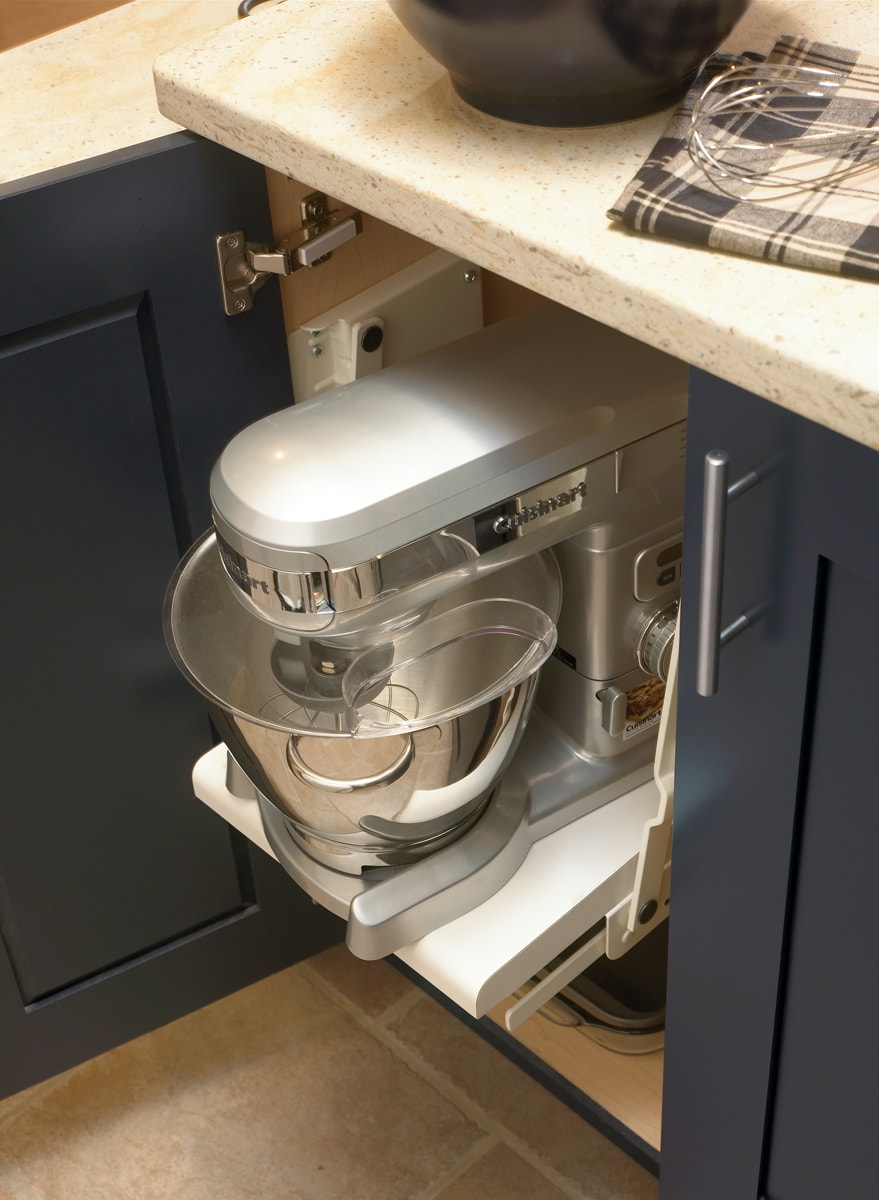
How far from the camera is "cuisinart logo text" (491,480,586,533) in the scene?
2.89 feet

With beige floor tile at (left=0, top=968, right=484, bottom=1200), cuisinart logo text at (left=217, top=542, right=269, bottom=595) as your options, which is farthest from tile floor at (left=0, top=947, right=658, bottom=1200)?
cuisinart logo text at (left=217, top=542, right=269, bottom=595)

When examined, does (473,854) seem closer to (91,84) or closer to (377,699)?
(377,699)

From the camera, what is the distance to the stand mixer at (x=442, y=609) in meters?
0.85

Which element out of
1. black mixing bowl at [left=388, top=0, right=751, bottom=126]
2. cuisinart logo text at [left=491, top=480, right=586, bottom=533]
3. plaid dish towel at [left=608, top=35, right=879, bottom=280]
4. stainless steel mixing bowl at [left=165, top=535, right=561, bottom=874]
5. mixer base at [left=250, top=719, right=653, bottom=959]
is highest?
black mixing bowl at [left=388, top=0, right=751, bottom=126]

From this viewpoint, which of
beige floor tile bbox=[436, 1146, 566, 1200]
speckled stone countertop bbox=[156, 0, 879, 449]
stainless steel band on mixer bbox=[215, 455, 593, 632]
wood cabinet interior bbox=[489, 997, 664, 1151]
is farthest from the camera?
beige floor tile bbox=[436, 1146, 566, 1200]

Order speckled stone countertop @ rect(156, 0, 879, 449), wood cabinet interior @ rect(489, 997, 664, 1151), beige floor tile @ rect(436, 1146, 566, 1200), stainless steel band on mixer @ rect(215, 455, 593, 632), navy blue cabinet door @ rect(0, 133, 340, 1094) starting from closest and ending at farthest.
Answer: speckled stone countertop @ rect(156, 0, 879, 449)
stainless steel band on mixer @ rect(215, 455, 593, 632)
navy blue cabinet door @ rect(0, 133, 340, 1094)
wood cabinet interior @ rect(489, 997, 664, 1151)
beige floor tile @ rect(436, 1146, 566, 1200)

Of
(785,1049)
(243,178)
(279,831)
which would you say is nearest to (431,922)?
(279,831)

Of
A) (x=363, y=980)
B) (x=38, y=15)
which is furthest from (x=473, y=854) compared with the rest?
(x=38, y=15)

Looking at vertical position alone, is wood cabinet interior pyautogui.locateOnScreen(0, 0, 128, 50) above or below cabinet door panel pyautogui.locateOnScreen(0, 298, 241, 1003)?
above

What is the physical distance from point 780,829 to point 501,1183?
29.5 inches

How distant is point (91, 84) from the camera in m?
1.06

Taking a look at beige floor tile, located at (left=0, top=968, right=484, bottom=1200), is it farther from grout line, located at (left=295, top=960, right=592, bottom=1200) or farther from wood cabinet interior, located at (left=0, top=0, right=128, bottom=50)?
wood cabinet interior, located at (left=0, top=0, right=128, bottom=50)

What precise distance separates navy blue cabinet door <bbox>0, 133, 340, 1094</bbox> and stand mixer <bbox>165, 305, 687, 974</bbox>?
0.30 ft

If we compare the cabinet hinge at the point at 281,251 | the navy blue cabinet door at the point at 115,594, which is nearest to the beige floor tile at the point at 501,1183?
the navy blue cabinet door at the point at 115,594
